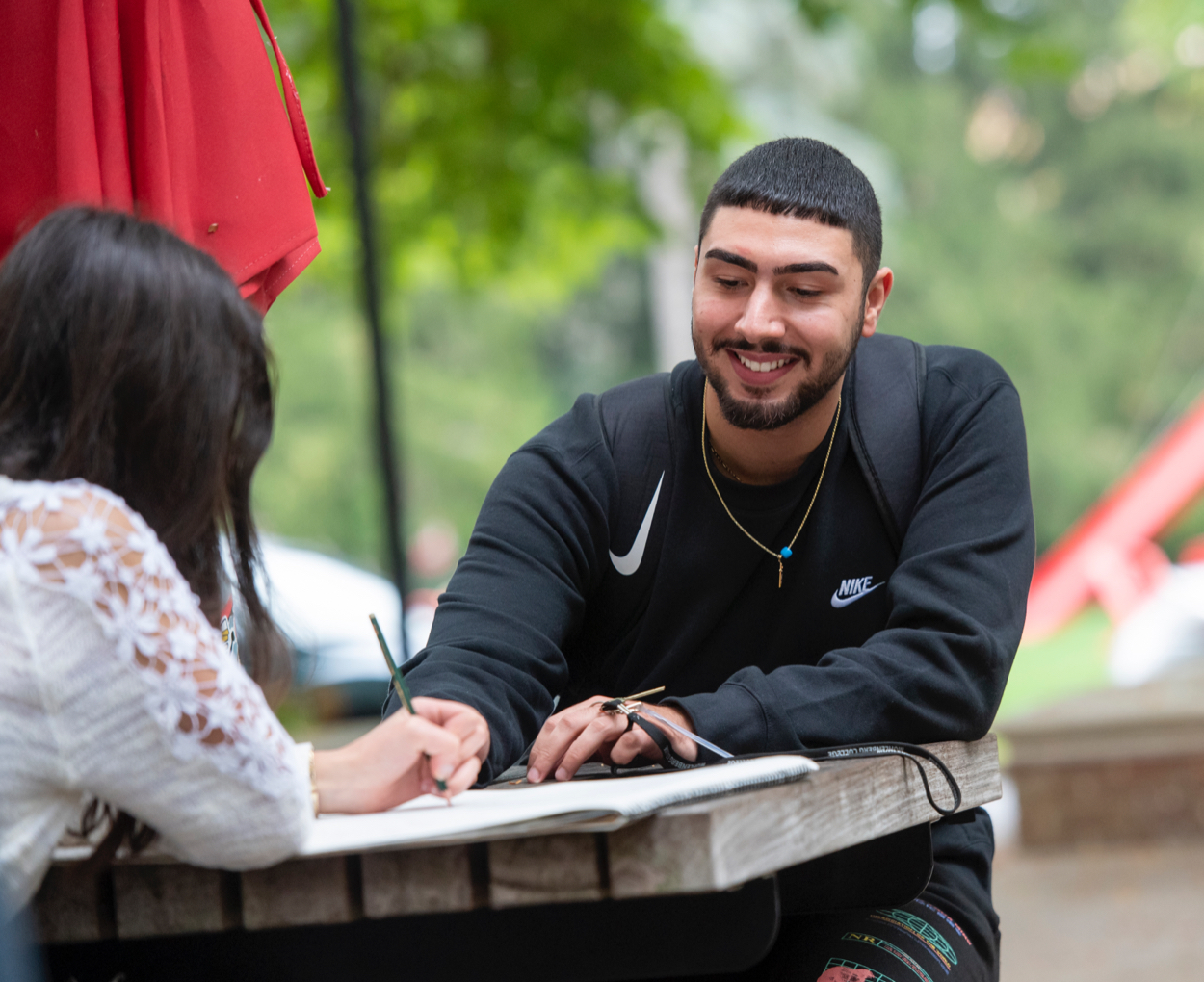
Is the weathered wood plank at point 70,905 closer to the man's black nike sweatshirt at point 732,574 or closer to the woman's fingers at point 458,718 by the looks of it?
the woman's fingers at point 458,718

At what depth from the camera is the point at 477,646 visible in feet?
6.80

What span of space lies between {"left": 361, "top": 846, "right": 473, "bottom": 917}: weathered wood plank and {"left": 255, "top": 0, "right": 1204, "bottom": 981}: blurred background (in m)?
3.91

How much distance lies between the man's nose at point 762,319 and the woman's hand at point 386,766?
97cm

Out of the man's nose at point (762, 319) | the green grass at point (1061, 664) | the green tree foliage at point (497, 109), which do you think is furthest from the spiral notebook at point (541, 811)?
the green grass at point (1061, 664)

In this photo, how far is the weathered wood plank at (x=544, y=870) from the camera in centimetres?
125

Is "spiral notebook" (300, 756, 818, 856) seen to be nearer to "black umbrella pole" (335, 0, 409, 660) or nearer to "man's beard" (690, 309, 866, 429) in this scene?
"man's beard" (690, 309, 866, 429)

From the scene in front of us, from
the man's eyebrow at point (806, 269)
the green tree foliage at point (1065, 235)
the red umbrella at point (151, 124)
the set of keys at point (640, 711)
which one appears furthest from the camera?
the green tree foliage at point (1065, 235)

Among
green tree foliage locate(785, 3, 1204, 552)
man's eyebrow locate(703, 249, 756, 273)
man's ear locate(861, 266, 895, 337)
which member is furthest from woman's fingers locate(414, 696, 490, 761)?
green tree foliage locate(785, 3, 1204, 552)

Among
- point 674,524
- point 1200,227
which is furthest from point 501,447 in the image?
point 674,524

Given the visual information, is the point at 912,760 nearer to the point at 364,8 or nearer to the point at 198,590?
the point at 198,590

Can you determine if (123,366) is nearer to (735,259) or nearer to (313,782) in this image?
(313,782)

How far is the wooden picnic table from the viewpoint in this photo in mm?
1248

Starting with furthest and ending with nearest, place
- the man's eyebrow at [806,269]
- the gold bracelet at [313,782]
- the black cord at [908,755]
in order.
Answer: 1. the man's eyebrow at [806,269]
2. the black cord at [908,755]
3. the gold bracelet at [313,782]

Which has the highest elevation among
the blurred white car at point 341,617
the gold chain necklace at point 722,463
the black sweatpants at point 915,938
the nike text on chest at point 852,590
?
the gold chain necklace at point 722,463
